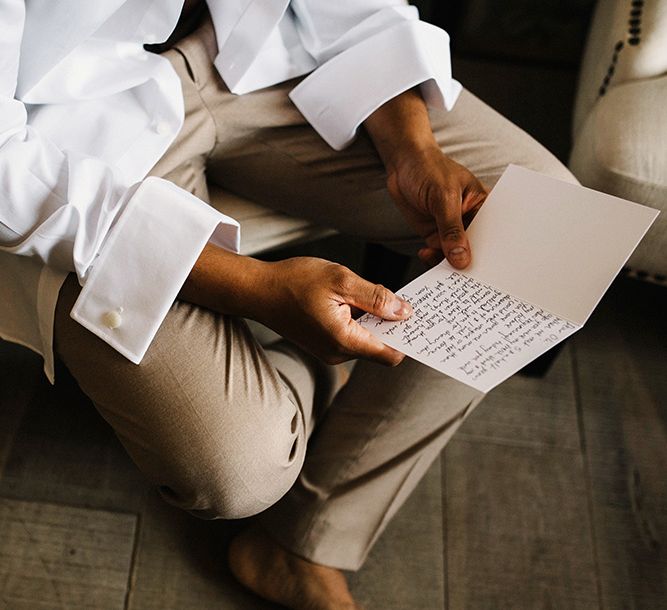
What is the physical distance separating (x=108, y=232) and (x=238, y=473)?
275mm

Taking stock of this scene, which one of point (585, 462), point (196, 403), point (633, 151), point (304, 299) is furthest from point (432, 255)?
point (585, 462)

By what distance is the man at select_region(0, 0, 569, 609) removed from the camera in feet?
2.49

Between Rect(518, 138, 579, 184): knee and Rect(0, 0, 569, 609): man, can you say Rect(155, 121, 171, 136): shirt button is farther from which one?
Rect(518, 138, 579, 184): knee

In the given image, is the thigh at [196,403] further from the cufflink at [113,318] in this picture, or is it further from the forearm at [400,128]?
the forearm at [400,128]

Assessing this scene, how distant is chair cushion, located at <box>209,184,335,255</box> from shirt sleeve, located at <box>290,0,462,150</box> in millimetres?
127

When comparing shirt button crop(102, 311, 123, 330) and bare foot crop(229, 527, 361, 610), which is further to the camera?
bare foot crop(229, 527, 361, 610)

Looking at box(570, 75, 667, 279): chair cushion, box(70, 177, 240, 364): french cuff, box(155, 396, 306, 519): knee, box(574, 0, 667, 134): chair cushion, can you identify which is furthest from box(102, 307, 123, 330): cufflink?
box(574, 0, 667, 134): chair cushion

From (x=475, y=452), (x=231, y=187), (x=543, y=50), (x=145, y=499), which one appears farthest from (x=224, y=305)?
(x=543, y=50)

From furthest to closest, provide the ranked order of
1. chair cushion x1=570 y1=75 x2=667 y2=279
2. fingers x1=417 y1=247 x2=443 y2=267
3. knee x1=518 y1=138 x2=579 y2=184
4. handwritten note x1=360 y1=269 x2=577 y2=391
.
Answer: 1. chair cushion x1=570 y1=75 x2=667 y2=279
2. knee x1=518 y1=138 x2=579 y2=184
3. fingers x1=417 y1=247 x2=443 y2=267
4. handwritten note x1=360 y1=269 x2=577 y2=391

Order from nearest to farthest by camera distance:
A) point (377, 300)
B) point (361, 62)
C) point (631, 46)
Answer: point (377, 300), point (361, 62), point (631, 46)

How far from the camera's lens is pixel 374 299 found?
2.38 ft

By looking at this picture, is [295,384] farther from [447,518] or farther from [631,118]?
[631,118]

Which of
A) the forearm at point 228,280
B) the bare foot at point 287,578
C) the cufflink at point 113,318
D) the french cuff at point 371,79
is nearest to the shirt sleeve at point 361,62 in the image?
the french cuff at point 371,79

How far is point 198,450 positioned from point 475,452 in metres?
0.59
